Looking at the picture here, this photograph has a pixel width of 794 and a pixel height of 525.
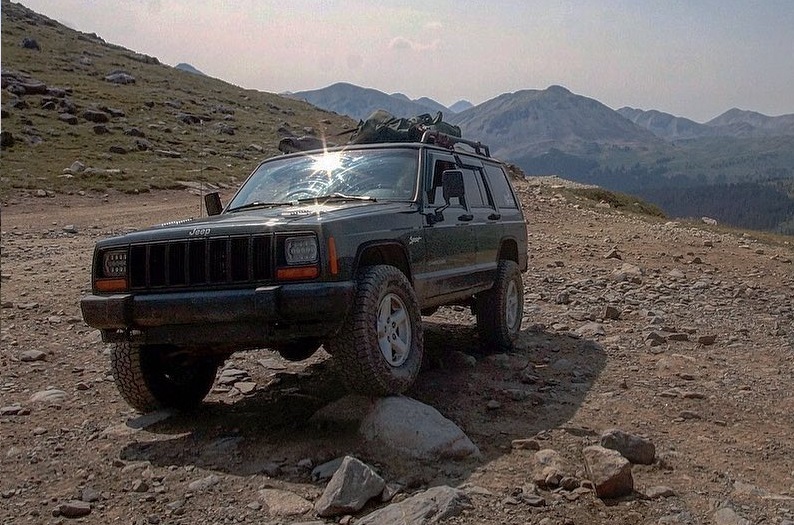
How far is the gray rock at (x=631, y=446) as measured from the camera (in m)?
4.34

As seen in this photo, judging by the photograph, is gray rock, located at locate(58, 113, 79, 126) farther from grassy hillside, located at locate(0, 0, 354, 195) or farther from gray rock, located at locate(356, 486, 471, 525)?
gray rock, located at locate(356, 486, 471, 525)

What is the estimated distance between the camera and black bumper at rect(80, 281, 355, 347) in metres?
4.39

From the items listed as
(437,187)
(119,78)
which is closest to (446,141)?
(437,187)

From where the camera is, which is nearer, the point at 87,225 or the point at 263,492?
the point at 263,492

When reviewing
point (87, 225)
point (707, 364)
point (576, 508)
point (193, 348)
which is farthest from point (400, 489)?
point (87, 225)

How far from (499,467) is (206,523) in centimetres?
165

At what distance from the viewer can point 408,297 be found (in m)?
5.21

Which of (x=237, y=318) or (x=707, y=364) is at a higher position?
(x=237, y=318)

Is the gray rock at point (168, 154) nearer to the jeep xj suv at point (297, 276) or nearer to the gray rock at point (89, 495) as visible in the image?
the jeep xj suv at point (297, 276)

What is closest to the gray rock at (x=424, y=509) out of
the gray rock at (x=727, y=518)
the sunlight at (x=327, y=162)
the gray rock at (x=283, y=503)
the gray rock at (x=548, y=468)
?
the gray rock at (x=283, y=503)

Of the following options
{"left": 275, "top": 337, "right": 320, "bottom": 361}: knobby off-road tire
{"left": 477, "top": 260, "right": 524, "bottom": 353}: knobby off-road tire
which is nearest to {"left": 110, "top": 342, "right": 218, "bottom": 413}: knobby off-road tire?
{"left": 275, "top": 337, "right": 320, "bottom": 361}: knobby off-road tire

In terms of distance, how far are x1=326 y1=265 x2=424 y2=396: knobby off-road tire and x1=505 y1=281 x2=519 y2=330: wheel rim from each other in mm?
2304

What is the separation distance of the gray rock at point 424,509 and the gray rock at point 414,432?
585mm

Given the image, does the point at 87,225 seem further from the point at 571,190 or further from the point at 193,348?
the point at 571,190
